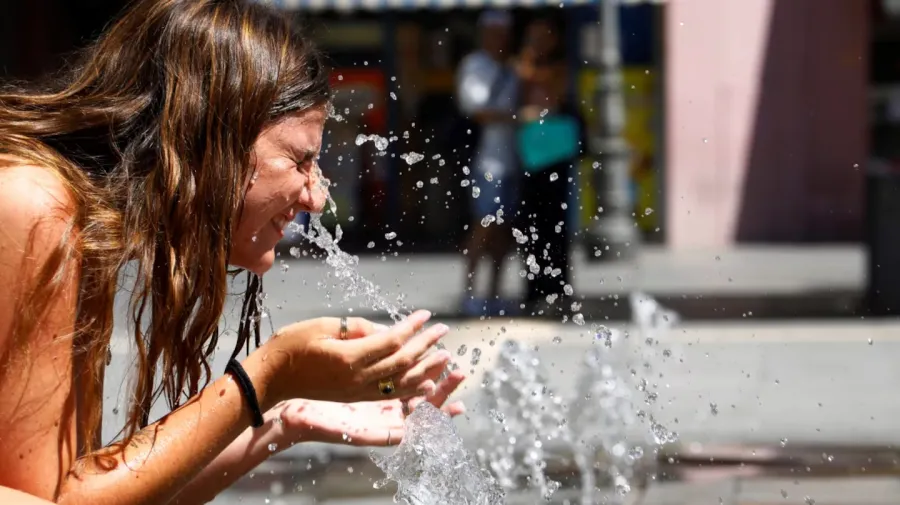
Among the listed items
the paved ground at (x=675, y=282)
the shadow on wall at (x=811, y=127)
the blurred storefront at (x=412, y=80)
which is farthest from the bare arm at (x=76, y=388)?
the shadow on wall at (x=811, y=127)

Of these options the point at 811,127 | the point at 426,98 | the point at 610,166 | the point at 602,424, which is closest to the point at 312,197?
the point at 602,424

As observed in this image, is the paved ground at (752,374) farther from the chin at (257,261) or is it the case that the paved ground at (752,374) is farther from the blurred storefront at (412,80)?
the blurred storefront at (412,80)

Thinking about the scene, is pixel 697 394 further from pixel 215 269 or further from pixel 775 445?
pixel 215 269

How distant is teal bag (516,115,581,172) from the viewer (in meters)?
8.24

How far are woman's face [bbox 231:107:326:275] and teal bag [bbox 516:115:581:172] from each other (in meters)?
6.22

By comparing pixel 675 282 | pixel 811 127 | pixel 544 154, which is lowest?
pixel 675 282

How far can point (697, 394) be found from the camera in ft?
19.0

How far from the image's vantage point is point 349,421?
88.9 inches

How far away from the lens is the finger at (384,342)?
1856 mm

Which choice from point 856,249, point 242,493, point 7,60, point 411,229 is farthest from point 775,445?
point 7,60

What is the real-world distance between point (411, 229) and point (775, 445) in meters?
9.41

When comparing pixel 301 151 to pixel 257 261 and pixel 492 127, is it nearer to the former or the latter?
pixel 257 261

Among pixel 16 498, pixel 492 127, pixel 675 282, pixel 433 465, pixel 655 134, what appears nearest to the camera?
pixel 16 498

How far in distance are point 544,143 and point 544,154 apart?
0.26ft
